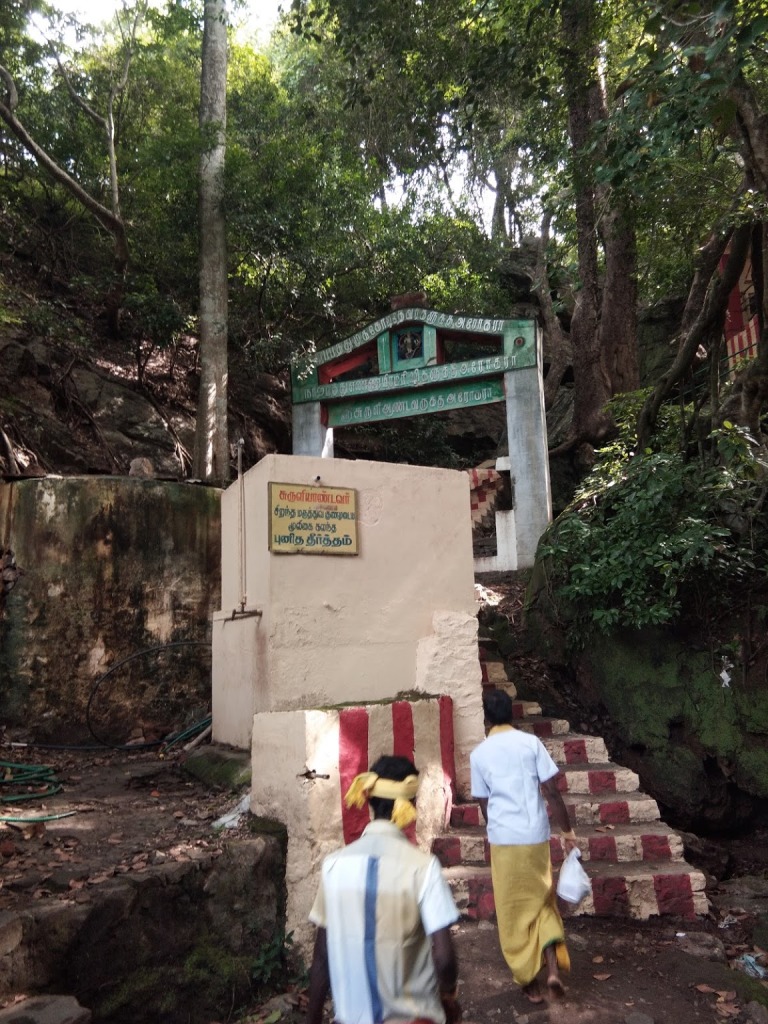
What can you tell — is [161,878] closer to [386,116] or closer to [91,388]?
[91,388]

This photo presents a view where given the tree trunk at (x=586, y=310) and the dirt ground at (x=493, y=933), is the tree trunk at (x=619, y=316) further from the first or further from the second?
the dirt ground at (x=493, y=933)

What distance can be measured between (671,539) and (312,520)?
374 centimetres

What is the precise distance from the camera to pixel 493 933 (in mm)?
4355

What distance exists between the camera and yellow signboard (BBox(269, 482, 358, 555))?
556cm

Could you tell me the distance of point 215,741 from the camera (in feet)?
22.1

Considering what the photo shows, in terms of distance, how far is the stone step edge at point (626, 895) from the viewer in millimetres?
4531

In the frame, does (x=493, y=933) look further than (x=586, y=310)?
No

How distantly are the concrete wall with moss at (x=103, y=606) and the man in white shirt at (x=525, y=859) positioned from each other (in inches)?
201

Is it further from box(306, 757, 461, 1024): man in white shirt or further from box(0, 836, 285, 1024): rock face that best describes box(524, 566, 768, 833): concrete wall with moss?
box(306, 757, 461, 1024): man in white shirt

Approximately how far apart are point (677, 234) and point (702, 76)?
6.75m

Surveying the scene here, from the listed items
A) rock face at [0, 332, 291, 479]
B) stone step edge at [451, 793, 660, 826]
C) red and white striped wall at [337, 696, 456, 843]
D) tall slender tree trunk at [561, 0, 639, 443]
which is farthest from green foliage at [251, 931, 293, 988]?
tall slender tree trunk at [561, 0, 639, 443]

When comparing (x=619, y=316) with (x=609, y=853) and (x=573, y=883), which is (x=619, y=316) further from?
(x=573, y=883)

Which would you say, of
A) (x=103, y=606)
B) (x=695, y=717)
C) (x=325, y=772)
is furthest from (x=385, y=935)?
(x=695, y=717)

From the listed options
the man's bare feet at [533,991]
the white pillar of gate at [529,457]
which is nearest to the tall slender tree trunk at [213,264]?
the white pillar of gate at [529,457]
